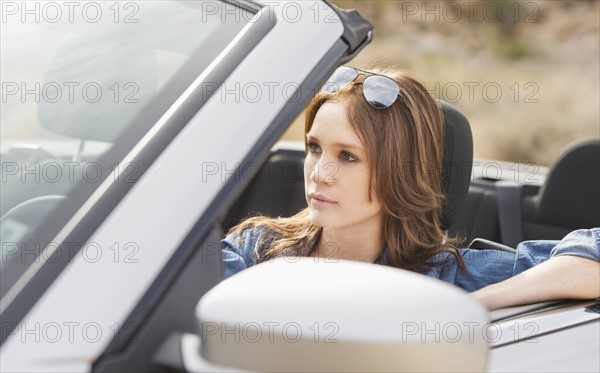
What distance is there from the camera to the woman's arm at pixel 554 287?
72.9 inches

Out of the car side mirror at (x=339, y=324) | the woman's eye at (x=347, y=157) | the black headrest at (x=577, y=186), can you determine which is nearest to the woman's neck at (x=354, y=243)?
the woman's eye at (x=347, y=157)

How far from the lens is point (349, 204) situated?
208 centimetres

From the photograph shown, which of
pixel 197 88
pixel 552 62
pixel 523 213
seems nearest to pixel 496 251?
pixel 197 88

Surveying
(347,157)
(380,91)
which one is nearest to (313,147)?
(347,157)

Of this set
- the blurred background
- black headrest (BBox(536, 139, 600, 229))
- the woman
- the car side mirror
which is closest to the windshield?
the car side mirror

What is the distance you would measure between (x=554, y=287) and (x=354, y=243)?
52 cm

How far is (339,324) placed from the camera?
1128 millimetres

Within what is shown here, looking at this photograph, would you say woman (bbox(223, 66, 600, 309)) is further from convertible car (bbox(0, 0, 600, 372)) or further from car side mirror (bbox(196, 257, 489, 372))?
car side mirror (bbox(196, 257, 489, 372))

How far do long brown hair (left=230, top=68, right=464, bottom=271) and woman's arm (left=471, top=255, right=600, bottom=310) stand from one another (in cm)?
28

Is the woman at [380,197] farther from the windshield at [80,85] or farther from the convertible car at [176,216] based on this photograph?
the windshield at [80,85]

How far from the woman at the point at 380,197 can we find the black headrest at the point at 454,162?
0.56 feet

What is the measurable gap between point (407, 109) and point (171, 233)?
3.40 feet

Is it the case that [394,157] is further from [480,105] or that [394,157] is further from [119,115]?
[480,105]

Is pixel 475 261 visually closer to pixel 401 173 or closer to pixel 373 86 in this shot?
pixel 401 173
